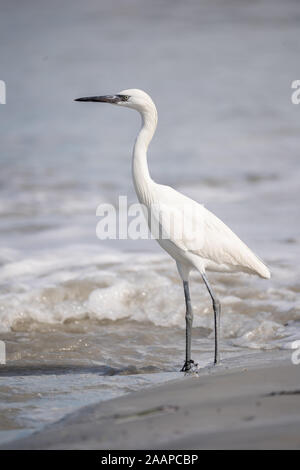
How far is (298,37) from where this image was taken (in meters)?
19.7

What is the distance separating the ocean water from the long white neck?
132cm

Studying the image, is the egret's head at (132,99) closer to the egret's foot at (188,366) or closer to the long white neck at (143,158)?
the long white neck at (143,158)

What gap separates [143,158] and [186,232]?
0.70 m

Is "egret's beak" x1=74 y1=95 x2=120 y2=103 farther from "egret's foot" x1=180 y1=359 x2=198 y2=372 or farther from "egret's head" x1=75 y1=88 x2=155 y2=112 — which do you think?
"egret's foot" x1=180 y1=359 x2=198 y2=372

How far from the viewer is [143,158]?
17.9 feet

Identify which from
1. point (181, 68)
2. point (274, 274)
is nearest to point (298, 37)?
point (181, 68)

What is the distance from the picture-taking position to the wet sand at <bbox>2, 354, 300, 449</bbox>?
121 inches

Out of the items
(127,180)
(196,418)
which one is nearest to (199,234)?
(196,418)

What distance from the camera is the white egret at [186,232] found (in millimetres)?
5234

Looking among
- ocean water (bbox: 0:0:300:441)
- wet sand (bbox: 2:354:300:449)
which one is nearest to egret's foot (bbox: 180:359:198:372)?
ocean water (bbox: 0:0:300:441)

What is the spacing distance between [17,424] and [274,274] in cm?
414

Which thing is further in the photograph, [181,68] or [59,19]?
[59,19]

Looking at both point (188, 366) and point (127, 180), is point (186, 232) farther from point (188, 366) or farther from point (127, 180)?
point (127, 180)

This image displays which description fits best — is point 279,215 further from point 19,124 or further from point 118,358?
point 19,124
